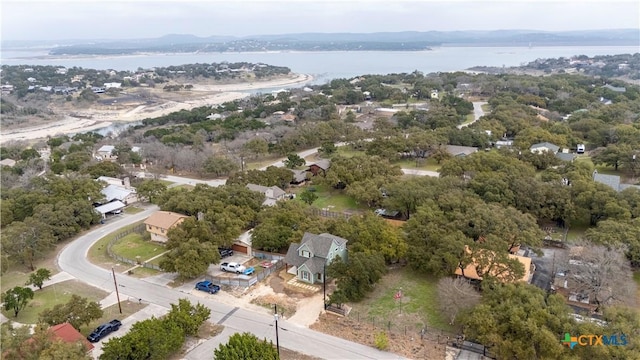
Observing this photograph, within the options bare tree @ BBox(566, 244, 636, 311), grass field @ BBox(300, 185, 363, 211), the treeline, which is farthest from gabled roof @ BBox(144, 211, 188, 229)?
bare tree @ BBox(566, 244, 636, 311)

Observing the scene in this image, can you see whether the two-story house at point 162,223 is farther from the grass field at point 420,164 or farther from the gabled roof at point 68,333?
the grass field at point 420,164

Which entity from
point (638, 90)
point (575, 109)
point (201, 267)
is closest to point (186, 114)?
point (201, 267)

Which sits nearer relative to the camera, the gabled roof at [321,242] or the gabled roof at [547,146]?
the gabled roof at [321,242]

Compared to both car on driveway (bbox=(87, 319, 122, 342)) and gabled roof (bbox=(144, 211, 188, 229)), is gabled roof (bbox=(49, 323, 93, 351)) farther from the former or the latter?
gabled roof (bbox=(144, 211, 188, 229))

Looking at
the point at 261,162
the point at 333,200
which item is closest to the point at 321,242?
the point at 333,200

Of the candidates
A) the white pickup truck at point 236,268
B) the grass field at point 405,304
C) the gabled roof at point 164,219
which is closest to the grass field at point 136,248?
the gabled roof at point 164,219
